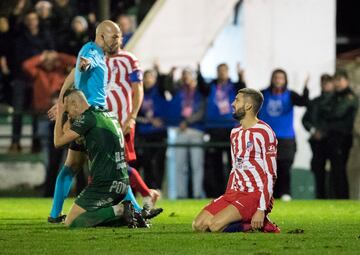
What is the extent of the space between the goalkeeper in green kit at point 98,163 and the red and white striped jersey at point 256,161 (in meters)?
1.15

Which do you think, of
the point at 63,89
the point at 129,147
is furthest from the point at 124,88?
the point at 63,89

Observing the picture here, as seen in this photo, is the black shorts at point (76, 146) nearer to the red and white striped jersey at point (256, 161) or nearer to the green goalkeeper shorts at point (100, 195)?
the green goalkeeper shorts at point (100, 195)

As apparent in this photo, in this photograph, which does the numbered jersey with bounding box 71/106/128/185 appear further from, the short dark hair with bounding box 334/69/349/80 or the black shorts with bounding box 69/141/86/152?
the short dark hair with bounding box 334/69/349/80

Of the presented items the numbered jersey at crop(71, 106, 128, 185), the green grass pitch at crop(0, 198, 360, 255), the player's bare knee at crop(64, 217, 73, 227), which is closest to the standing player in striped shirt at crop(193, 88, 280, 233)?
the green grass pitch at crop(0, 198, 360, 255)

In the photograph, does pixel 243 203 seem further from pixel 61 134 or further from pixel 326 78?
pixel 326 78

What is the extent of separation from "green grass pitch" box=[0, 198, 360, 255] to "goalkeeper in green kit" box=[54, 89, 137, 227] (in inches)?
8.1

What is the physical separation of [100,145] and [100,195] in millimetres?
482

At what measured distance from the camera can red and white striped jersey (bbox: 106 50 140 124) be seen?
1380 centimetres

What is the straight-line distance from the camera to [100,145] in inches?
455

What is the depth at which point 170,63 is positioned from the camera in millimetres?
21250

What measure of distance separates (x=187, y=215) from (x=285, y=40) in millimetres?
7514

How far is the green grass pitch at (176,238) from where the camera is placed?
31.3 feet

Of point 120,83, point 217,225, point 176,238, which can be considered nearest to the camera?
point 176,238

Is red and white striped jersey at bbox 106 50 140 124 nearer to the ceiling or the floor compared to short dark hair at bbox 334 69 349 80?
nearer to the floor
